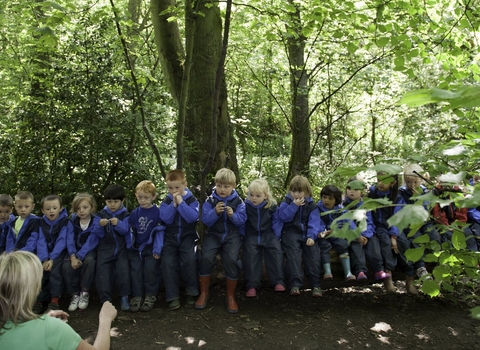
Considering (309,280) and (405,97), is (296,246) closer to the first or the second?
(309,280)

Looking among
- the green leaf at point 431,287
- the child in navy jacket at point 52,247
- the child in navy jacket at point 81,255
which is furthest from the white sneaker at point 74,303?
the green leaf at point 431,287

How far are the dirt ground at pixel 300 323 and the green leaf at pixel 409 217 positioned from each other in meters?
2.73

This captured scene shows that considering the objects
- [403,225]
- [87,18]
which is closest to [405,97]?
[403,225]

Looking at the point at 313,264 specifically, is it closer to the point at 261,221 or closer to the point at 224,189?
the point at 261,221

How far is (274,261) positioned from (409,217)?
3.19 metres

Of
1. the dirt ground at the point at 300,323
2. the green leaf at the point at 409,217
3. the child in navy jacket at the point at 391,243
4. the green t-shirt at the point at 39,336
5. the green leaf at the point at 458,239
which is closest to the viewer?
the green leaf at the point at 409,217

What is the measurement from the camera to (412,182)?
15.8 feet

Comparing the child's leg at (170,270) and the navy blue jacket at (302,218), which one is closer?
the child's leg at (170,270)

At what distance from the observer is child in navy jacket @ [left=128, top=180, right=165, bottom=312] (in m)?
4.49

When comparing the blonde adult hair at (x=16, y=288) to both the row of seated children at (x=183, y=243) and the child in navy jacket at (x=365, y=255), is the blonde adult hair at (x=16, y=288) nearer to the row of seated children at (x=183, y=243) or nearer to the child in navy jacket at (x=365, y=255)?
the row of seated children at (x=183, y=243)

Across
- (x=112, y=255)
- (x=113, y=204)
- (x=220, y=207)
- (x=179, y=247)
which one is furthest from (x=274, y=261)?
(x=113, y=204)

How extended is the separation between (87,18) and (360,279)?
5.21 metres

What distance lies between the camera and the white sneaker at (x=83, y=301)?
4.41m

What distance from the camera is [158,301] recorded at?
4703 mm
